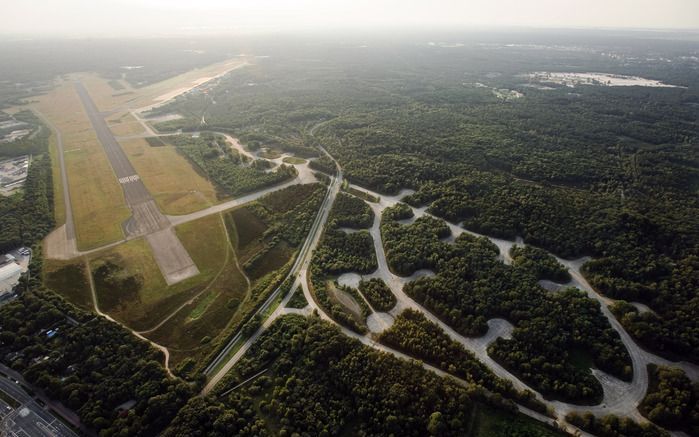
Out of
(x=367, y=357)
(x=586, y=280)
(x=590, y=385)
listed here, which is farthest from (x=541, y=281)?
(x=367, y=357)

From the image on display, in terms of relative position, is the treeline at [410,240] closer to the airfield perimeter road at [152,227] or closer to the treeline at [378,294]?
the treeline at [378,294]

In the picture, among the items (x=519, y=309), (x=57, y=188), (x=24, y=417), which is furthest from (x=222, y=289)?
(x=57, y=188)

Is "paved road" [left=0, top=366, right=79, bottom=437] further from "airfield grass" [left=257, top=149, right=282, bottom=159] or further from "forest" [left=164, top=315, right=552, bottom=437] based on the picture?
"airfield grass" [left=257, top=149, right=282, bottom=159]

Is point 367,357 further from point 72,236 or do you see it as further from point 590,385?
point 72,236

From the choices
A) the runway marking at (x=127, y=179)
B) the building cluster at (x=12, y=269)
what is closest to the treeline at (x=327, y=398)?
the building cluster at (x=12, y=269)

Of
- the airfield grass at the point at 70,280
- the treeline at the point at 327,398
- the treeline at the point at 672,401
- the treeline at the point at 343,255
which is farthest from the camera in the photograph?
the airfield grass at the point at 70,280

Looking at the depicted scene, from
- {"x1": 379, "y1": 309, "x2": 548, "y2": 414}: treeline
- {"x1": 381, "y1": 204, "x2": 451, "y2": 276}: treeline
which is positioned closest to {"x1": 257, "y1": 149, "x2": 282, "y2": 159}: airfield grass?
{"x1": 381, "y1": 204, "x2": 451, "y2": 276}: treeline
